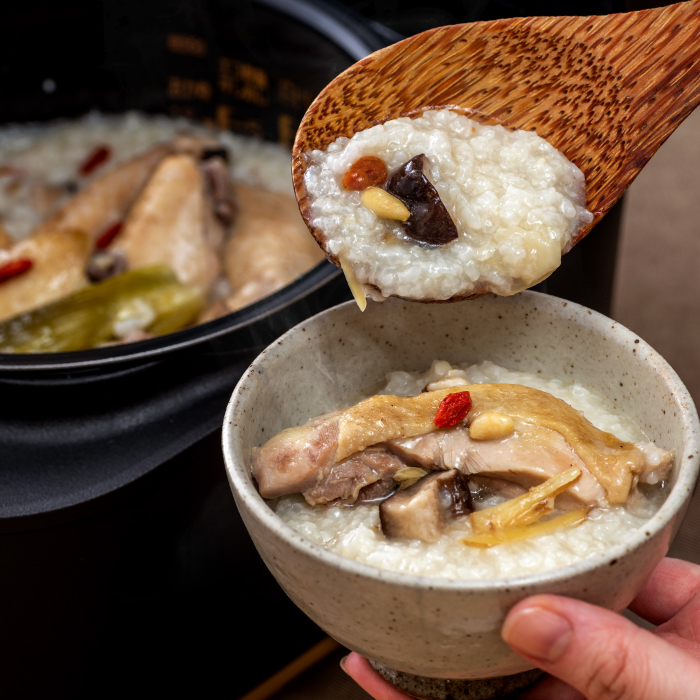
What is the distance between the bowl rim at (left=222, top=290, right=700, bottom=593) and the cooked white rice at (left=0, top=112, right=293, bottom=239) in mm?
1680

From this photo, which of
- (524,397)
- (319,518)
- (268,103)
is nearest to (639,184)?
(268,103)

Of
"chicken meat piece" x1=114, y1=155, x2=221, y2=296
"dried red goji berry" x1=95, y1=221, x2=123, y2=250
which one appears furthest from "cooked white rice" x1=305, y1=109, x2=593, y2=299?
"dried red goji berry" x1=95, y1=221, x2=123, y2=250

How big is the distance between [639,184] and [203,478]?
287 centimetres

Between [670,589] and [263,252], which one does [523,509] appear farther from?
[263,252]

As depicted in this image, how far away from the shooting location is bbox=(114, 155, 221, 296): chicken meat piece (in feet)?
7.36

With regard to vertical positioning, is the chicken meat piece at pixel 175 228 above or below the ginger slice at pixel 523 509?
below

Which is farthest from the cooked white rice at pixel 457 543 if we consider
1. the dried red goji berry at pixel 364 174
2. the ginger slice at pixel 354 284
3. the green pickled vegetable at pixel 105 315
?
the green pickled vegetable at pixel 105 315

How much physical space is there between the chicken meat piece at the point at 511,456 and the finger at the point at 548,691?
0.61 meters

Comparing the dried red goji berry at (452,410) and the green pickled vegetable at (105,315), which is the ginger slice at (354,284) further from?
the green pickled vegetable at (105,315)

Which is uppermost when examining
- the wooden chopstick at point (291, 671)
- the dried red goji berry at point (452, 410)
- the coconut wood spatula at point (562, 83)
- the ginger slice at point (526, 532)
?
the coconut wood spatula at point (562, 83)

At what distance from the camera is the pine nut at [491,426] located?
114cm

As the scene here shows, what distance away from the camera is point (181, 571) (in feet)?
5.43

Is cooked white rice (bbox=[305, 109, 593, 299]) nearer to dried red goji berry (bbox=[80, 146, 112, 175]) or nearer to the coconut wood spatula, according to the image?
the coconut wood spatula

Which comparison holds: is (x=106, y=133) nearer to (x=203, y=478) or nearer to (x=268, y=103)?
(x=268, y=103)
